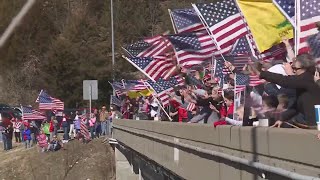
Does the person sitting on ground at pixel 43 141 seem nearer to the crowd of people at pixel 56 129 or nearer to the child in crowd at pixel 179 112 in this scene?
the crowd of people at pixel 56 129

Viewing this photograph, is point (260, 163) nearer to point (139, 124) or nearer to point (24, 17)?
point (24, 17)

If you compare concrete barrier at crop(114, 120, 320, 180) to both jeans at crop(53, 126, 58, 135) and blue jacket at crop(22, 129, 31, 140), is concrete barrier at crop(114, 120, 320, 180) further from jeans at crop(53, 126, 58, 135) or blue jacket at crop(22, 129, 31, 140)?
blue jacket at crop(22, 129, 31, 140)

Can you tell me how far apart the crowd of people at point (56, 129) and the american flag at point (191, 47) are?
18956mm

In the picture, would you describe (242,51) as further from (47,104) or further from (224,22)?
(47,104)

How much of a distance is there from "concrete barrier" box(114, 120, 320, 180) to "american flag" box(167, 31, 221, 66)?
2.10 meters

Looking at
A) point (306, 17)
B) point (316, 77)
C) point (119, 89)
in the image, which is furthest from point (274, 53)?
point (119, 89)

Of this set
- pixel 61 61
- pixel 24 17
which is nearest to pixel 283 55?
pixel 24 17

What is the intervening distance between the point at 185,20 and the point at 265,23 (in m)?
8.51

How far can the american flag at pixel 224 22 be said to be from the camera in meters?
14.9

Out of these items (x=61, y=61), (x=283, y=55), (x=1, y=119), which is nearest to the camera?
(x=283, y=55)

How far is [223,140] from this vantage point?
33.3ft

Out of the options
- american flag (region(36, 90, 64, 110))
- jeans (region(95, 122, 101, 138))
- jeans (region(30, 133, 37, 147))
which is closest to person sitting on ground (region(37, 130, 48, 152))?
american flag (region(36, 90, 64, 110))

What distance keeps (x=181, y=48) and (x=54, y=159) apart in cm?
2158

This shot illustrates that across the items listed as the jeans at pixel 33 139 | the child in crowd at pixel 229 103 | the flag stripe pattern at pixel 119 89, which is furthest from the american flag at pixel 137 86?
the child in crowd at pixel 229 103
